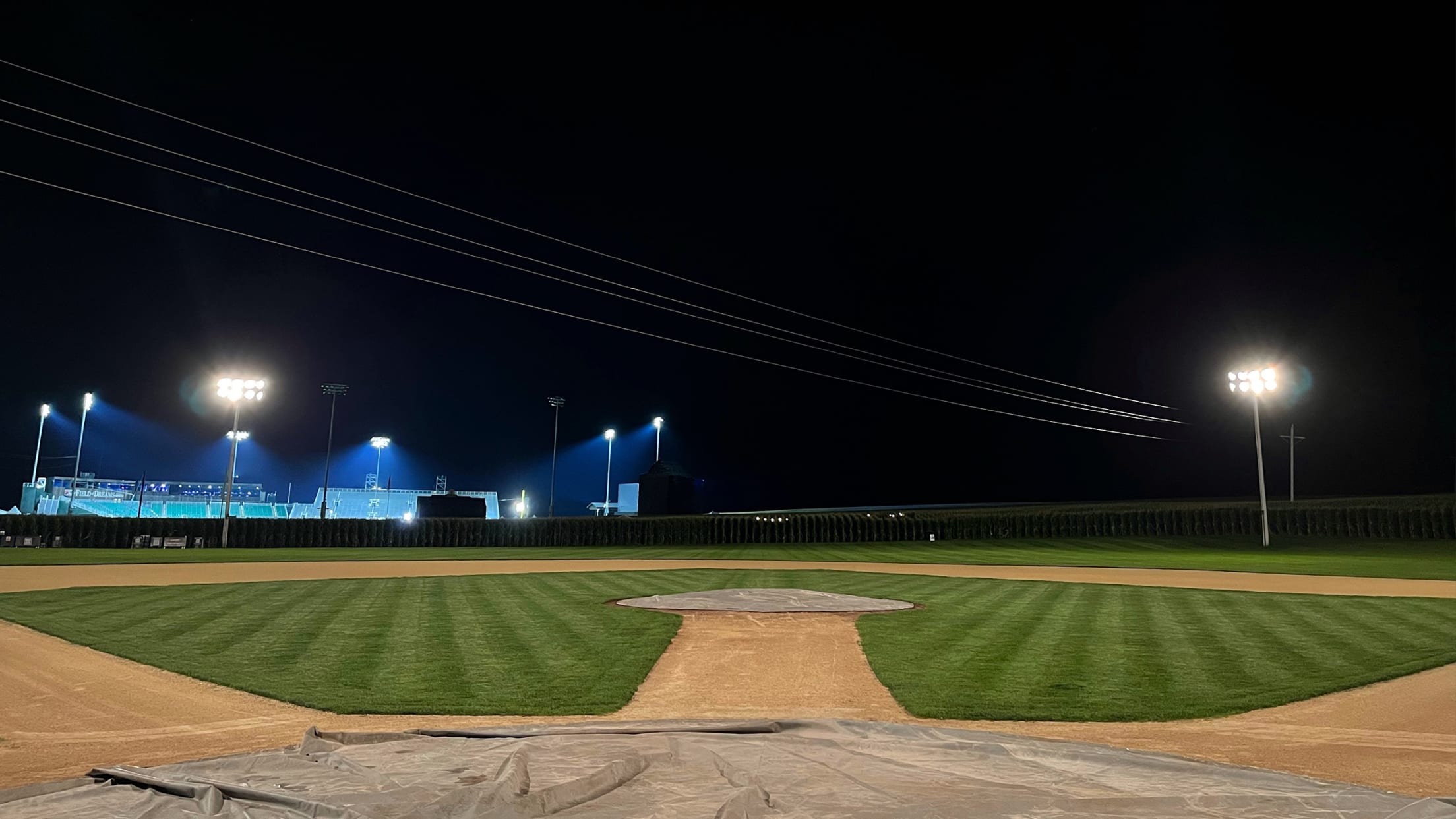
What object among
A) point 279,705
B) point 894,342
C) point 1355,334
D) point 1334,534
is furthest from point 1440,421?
point 279,705

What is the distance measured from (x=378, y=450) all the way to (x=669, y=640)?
76264 millimetres

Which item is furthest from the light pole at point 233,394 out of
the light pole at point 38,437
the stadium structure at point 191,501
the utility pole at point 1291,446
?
the utility pole at point 1291,446

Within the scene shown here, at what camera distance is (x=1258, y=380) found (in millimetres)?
34594

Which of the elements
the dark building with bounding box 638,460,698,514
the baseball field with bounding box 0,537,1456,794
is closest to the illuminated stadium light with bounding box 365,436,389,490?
the dark building with bounding box 638,460,698,514

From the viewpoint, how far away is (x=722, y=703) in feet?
26.9

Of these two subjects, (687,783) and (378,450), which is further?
(378,450)

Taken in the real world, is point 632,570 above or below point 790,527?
below

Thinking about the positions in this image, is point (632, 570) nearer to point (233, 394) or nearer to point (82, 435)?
point (233, 394)

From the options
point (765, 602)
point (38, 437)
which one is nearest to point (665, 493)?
point (765, 602)

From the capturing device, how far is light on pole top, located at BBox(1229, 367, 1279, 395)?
34.6 metres

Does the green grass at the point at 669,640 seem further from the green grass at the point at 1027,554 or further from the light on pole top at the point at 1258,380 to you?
the light on pole top at the point at 1258,380

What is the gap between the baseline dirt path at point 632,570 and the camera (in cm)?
2064

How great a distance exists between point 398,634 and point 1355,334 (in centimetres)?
5768

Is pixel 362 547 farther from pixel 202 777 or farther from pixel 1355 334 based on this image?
pixel 1355 334
